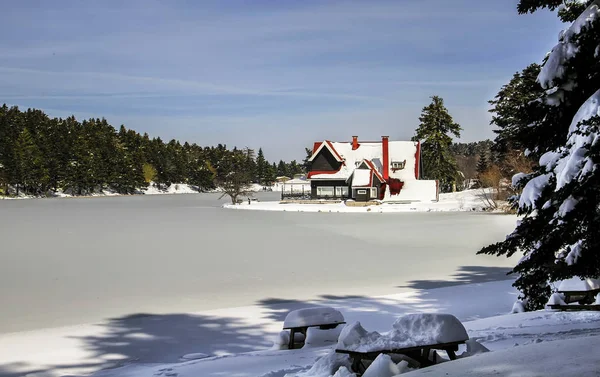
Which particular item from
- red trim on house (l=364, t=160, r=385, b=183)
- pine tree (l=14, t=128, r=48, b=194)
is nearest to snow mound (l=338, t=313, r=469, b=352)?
red trim on house (l=364, t=160, r=385, b=183)

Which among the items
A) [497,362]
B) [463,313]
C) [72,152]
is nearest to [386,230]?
[463,313]

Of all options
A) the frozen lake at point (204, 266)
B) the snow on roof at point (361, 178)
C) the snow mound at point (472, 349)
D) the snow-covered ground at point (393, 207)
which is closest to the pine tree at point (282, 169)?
Result: the snow on roof at point (361, 178)

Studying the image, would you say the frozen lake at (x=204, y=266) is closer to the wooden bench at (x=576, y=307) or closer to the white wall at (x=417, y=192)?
the wooden bench at (x=576, y=307)

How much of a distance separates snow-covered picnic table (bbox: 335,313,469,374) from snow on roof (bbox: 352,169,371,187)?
49.2 meters

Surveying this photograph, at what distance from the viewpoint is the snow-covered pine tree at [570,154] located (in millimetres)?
4855

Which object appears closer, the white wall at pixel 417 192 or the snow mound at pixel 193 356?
the snow mound at pixel 193 356

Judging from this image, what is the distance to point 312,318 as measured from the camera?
7613mm

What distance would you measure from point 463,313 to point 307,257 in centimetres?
830

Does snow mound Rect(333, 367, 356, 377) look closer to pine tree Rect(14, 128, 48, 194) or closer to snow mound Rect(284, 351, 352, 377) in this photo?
snow mound Rect(284, 351, 352, 377)

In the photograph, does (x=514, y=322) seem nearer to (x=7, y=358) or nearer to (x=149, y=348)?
(x=149, y=348)

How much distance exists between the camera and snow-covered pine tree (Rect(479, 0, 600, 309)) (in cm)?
486

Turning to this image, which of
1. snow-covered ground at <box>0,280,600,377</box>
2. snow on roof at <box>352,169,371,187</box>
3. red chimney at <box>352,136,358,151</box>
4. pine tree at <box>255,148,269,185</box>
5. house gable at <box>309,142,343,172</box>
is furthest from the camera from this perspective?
pine tree at <box>255,148,269,185</box>

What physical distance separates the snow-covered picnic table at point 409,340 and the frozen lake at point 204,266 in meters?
6.32

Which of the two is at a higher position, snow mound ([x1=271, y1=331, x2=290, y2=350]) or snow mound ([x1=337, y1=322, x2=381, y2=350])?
snow mound ([x1=337, y1=322, x2=381, y2=350])
